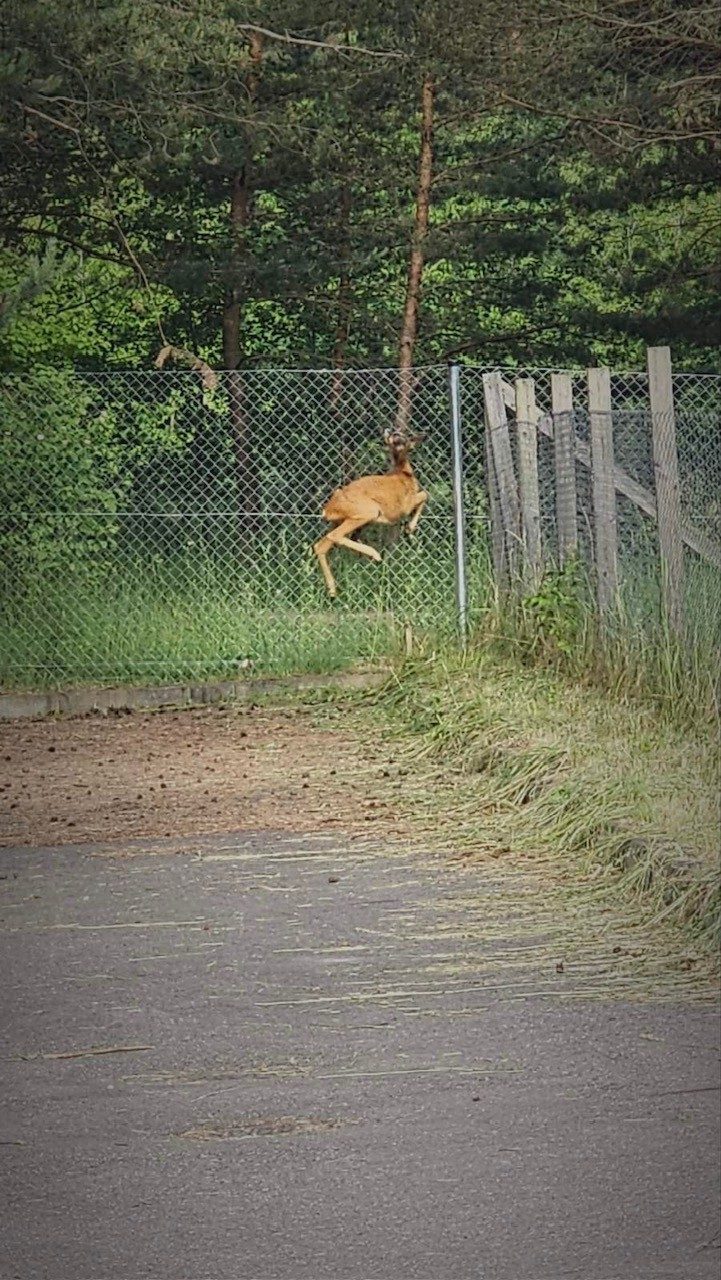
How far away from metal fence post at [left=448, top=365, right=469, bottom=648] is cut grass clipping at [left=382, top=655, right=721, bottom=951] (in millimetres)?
1643

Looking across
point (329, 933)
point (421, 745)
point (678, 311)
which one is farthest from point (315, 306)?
point (329, 933)

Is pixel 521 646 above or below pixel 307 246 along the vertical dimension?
below

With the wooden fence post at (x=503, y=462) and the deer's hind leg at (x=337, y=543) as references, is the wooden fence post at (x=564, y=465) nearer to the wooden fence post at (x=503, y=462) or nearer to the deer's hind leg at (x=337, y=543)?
the wooden fence post at (x=503, y=462)

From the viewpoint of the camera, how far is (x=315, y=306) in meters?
23.3

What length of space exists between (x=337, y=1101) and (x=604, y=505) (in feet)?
25.6

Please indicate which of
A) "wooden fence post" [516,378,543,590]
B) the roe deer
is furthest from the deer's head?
"wooden fence post" [516,378,543,590]

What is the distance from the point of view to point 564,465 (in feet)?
42.3

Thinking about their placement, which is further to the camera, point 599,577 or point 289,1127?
point 599,577

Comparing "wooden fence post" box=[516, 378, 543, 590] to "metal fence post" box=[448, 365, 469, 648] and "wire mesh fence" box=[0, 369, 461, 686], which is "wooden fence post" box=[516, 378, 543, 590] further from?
"wire mesh fence" box=[0, 369, 461, 686]

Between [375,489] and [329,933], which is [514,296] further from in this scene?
[329,933]

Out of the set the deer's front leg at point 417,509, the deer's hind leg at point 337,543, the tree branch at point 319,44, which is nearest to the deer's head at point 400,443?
the deer's front leg at point 417,509

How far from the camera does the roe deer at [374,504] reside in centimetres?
1493

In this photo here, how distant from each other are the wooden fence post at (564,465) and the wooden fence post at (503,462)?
2.75 ft

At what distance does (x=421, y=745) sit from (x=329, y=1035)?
552 centimetres
